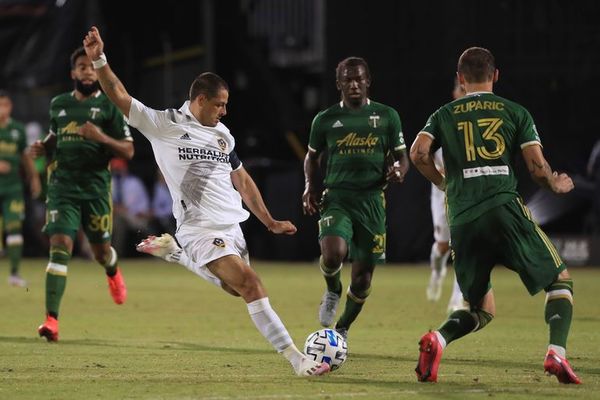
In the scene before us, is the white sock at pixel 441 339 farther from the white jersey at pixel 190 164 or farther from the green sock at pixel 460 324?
the white jersey at pixel 190 164

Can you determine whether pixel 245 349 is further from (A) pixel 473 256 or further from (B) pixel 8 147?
(B) pixel 8 147

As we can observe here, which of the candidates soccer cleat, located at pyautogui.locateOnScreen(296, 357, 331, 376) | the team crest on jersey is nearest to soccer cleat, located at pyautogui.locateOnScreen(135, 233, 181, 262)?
soccer cleat, located at pyautogui.locateOnScreen(296, 357, 331, 376)

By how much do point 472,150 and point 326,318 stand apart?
322 cm

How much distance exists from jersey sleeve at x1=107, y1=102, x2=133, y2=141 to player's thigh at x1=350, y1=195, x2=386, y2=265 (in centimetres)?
254

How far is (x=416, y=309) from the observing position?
15227mm

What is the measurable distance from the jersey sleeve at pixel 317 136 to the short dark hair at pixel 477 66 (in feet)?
9.46

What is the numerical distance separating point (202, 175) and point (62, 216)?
11.4ft

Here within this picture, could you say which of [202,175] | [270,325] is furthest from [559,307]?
[202,175]

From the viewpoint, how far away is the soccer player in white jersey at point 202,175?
891cm

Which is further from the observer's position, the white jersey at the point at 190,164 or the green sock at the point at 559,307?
the white jersey at the point at 190,164

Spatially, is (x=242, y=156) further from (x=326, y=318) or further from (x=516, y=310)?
(x=326, y=318)

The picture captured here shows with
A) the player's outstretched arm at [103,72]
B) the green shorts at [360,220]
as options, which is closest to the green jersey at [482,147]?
the player's outstretched arm at [103,72]

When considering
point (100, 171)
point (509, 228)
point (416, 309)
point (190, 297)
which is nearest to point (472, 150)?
point (509, 228)

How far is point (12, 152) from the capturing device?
19359 mm
